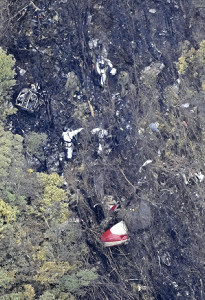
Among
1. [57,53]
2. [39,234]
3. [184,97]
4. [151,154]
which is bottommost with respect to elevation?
[39,234]

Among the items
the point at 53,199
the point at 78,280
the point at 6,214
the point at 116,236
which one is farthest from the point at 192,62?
the point at 78,280

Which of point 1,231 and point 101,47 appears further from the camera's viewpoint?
point 101,47

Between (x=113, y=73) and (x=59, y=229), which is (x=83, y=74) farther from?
(x=59, y=229)

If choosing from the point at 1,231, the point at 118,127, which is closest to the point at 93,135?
the point at 118,127

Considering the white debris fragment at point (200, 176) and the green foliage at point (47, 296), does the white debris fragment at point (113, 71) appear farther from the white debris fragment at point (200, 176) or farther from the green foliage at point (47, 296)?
the green foliage at point (47, 296)

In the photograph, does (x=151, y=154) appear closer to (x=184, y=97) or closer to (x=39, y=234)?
(x=184, y=97)

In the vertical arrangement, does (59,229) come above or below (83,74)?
below
